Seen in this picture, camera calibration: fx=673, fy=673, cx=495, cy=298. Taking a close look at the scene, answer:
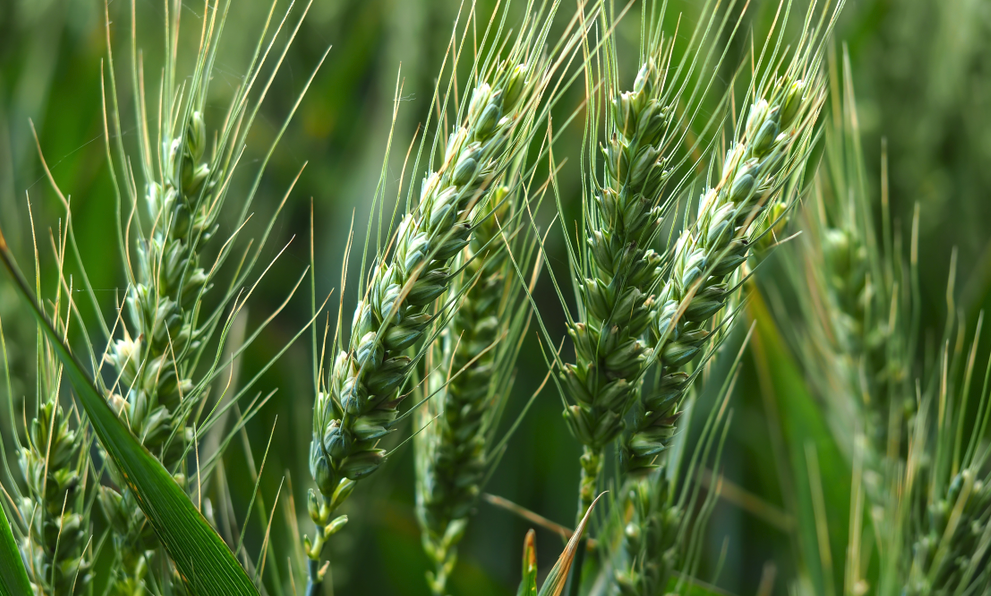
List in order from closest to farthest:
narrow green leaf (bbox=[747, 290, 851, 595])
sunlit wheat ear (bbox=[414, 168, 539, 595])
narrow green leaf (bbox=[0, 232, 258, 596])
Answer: narrow green leaf (bbox=[0, 232, 258, 596]), sunlit wheat ear (bbox=[414, 168, 539, 595]), narrow green leaf (bbox=[747, 290, 851, 595])

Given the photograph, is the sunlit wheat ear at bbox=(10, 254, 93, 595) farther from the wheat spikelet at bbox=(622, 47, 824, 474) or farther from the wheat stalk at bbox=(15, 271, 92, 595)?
the wheat spikelet at bbox=(622, 47, 824, 474)

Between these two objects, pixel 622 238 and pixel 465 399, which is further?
pixel 465 399

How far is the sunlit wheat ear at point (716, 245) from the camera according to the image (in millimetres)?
373

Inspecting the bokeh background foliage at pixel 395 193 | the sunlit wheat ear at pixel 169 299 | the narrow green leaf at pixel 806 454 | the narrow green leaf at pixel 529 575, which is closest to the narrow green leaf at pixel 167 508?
the sunlit wheat ear at pixel 169 299

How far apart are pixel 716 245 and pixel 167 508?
12.9 inches

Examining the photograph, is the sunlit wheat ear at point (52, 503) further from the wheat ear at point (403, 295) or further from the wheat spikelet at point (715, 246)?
the wheat spikelet at point (715, 246)

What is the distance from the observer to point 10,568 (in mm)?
362

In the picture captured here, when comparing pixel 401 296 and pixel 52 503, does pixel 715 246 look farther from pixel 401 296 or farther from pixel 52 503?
pixel 52 503

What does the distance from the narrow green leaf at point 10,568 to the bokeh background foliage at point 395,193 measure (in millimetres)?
318

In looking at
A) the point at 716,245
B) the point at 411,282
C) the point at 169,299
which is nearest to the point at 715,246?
the point at 716,245

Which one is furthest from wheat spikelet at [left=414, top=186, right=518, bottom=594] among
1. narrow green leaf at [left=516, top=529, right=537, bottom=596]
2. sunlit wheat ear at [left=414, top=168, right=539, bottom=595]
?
narrow green leaf at [left=516, top=529, right=537, bottom=596]

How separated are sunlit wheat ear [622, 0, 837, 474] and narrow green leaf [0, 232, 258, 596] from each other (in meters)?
0.24

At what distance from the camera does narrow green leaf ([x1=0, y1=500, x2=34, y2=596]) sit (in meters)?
0.36

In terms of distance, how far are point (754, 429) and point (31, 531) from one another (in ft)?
3.12
